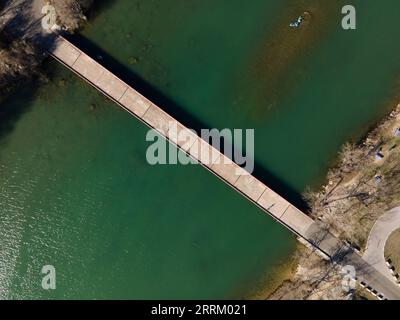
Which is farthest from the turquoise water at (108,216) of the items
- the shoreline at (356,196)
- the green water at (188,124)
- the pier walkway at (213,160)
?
the shoreline at (356,196)

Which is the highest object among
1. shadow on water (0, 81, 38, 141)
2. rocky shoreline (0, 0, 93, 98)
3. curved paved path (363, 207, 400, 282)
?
rocky shoreline (0, 0, 93, 98)

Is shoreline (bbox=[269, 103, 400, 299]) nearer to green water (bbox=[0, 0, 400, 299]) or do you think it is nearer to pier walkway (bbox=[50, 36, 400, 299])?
pier walkway (bbox=[50, 36, 400, 299])

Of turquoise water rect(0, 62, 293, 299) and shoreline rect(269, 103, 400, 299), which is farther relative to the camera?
turquoise water rect(0, 62, 293, 299)

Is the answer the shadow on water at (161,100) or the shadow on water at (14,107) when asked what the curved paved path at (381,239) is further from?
the shadow on water at (14,107)

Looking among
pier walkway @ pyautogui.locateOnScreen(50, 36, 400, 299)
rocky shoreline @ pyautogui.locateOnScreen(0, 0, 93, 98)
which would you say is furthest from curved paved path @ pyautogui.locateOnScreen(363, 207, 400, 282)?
rocky shoreline @ pyautogui.locateOnScreen(0, 0, 93, 98)

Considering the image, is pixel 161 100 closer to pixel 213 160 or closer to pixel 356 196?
pixel 213 160
